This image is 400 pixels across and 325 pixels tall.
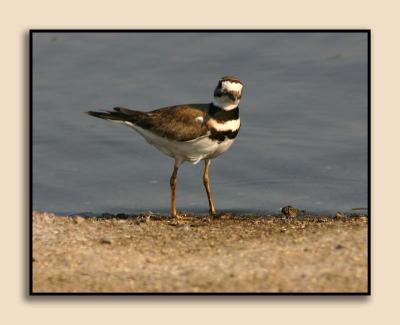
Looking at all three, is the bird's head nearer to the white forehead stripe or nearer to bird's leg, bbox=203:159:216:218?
the white forehead stripe

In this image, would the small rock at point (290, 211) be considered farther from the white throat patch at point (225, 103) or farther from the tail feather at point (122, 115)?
the tail feather at point (122, 115)

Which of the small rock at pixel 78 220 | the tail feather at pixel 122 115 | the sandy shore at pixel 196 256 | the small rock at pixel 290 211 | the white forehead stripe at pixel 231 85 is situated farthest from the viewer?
the small rock at pixel 290 211

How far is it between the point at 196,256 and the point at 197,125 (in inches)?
68.9

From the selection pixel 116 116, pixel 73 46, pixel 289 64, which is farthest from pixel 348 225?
pixel 73 46

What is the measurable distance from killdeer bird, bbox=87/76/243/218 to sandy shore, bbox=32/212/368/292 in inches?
30.7

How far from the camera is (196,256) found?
32.1ft

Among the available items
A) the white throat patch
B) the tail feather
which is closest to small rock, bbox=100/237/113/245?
the tail feather

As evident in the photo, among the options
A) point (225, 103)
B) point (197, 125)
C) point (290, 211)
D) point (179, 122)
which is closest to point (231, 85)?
point (225, 103)

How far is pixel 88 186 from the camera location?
1271cm

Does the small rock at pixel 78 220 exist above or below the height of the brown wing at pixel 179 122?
below

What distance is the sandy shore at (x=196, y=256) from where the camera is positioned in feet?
29.5

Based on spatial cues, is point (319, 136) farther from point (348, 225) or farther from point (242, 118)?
point (348, 225)

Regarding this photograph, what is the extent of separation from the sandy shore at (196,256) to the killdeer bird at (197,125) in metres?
0.78

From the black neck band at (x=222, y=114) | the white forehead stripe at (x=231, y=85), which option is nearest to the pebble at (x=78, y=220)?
the black neck band at (x=222, y=114)
